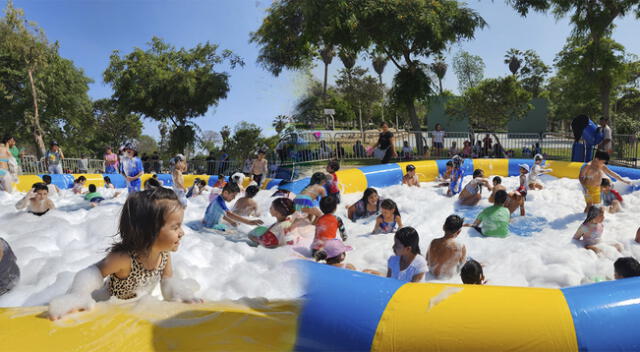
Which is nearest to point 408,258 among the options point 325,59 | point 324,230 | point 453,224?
point 453,224

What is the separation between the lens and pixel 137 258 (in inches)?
82.7

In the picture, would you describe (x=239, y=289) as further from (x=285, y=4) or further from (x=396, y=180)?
(x=285, y=4)

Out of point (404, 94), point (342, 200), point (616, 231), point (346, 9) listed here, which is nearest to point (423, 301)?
point (616, 231)

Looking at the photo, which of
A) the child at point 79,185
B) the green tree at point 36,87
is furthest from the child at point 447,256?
the green tree at point 36,87

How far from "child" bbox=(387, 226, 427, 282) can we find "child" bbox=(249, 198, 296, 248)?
1416 millimetres

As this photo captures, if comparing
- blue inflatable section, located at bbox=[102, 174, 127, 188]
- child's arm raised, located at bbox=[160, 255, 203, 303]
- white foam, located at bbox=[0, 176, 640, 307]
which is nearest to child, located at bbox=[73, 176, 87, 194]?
blue inflatable section, located at bbox=[102, 174, 127, 188]

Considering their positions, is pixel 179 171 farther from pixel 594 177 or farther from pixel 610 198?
pixel 610 198

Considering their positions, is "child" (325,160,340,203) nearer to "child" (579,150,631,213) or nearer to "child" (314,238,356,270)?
"child" (314,238,356,270)

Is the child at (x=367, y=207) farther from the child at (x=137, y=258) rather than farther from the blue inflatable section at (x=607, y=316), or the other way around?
the child at (x=137, y=258)

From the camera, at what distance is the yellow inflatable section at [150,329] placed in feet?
5.58

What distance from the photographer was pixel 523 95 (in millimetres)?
19109

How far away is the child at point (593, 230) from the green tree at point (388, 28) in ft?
32.1

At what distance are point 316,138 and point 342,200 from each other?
5.28m

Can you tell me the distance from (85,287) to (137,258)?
280 millimetres
